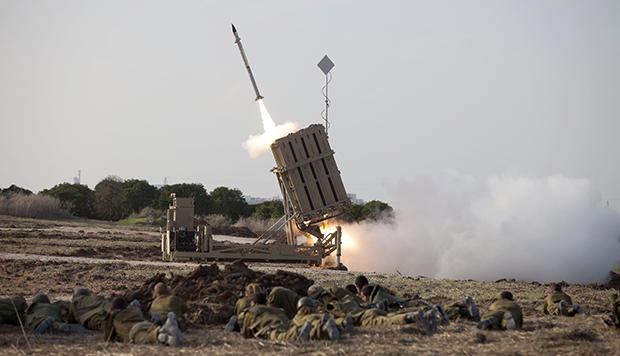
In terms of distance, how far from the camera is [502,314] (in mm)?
10492

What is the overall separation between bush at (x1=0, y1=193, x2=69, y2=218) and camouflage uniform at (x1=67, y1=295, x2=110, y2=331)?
49778 millimetres

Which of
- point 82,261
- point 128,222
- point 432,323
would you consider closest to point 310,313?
point 432,323

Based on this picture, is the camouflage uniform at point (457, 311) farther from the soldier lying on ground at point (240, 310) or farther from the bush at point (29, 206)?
the bush at point (29, 206)

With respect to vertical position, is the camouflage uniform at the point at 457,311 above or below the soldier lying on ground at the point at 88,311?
below

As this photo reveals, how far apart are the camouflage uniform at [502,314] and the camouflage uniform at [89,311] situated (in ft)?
20.6

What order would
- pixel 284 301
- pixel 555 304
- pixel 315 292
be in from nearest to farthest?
1. pixel 284 301
2. pixel 315 292
3. pixel 555 304

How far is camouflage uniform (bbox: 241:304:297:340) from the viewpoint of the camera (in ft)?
30.0

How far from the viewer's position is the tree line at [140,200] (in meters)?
61.8

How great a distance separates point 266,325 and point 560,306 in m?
6.03

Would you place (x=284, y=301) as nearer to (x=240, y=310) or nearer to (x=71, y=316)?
(x=240, y=310)

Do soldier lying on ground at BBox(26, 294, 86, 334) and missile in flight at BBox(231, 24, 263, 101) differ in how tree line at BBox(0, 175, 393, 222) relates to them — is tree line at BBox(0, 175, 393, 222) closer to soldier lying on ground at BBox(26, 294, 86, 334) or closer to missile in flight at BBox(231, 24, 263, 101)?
missile in flight at BBox(231, 24, 263, 101)

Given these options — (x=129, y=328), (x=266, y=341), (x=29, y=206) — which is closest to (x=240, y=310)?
(x=266, y=341)

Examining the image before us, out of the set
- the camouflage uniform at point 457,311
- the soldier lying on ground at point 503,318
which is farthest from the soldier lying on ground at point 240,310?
the soldier lying on ground at point 503,318

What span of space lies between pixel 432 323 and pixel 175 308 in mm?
4014
